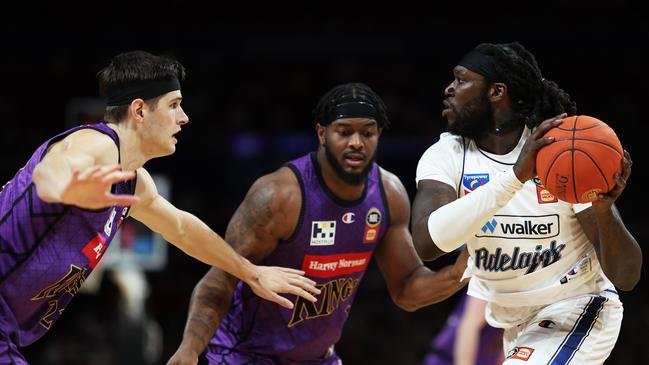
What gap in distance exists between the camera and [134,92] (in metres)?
4.66

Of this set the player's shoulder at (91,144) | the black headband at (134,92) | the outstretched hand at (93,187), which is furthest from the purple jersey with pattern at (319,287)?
the outstretched hand at (93,187)

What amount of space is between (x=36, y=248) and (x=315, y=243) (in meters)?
1.87

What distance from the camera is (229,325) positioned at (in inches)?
229

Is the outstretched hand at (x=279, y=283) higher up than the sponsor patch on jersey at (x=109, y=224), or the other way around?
the sponsor patch on jersey at (x=109, y=224)

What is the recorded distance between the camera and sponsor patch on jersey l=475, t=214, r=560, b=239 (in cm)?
459

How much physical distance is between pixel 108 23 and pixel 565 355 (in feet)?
34.5

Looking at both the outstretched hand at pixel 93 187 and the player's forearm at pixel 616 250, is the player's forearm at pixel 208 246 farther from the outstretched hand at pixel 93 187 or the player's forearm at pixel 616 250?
the player's forearm at pixel 616 250

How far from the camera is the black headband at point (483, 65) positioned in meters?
4.77

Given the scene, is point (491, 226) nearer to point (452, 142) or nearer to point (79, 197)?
point (452, 142)

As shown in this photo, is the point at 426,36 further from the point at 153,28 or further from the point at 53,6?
the point at 53,6


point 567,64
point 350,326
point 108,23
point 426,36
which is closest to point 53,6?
point 108,23

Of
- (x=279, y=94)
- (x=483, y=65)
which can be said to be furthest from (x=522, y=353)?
(x=279, y=94)

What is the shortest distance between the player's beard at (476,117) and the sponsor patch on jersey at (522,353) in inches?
42.4

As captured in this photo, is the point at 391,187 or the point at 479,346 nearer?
the point at 391,187
